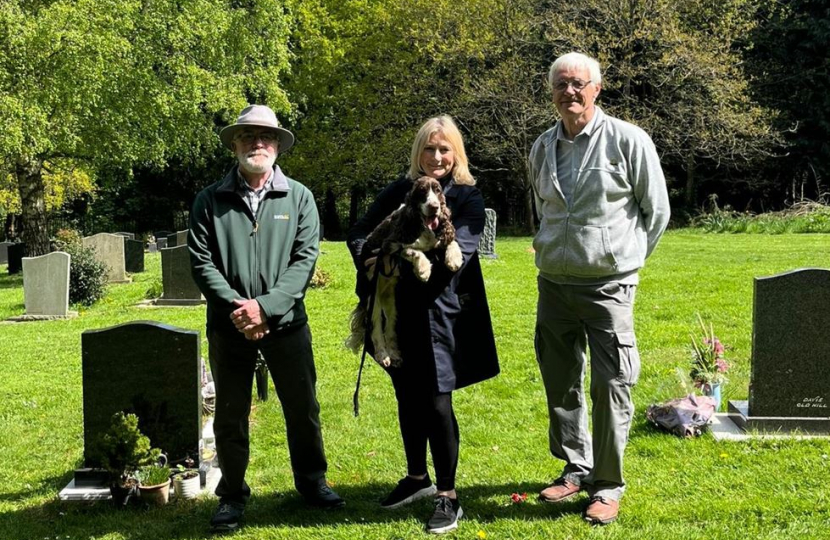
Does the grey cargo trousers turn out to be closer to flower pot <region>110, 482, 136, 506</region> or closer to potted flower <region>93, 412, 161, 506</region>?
potted flower <region>93, 412, 161, 506</region>

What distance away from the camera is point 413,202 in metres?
3.66

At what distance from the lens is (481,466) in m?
4.90

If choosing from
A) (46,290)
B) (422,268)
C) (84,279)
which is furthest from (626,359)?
(84,279)

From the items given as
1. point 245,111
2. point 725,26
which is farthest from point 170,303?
point 725,26

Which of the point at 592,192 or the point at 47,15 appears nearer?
the point at 592,192

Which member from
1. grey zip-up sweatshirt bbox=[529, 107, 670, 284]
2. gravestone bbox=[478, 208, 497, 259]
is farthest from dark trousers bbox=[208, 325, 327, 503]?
gravestone bbox=[478, 208, 497, 259]

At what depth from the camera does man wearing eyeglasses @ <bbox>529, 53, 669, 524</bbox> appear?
379cm

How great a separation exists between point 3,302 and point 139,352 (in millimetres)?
11369

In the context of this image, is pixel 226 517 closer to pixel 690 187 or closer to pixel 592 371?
pixel 592 371

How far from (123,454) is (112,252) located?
13.2m

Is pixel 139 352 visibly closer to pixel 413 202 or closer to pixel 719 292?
pixel 413 202

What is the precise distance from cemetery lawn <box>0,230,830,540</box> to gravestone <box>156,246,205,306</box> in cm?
319

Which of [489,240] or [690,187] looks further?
[690,187]

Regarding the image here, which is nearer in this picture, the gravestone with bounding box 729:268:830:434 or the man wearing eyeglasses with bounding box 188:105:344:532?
the man wearing eyeglasses with bounding box 188:105:344:532
